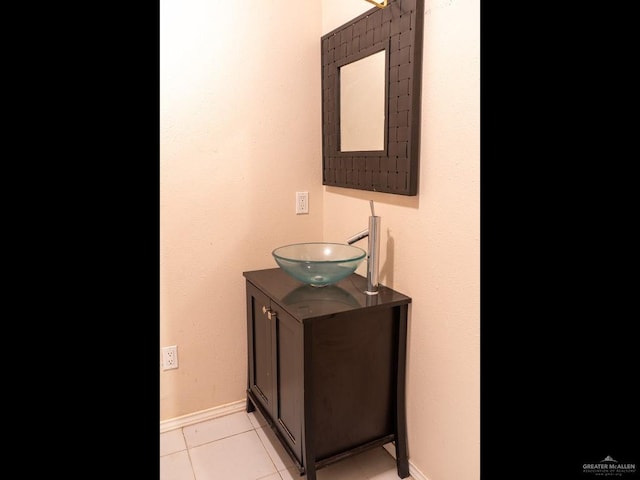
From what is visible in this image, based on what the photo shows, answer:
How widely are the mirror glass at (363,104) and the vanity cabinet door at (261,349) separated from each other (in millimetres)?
761

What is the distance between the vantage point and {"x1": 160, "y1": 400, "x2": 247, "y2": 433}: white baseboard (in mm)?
1936

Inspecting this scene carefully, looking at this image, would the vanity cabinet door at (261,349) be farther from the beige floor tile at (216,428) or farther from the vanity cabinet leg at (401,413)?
the vanity cabinet leg at (401,413)

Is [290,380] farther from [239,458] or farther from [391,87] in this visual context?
[391,87]

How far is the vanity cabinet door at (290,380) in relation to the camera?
149 cm

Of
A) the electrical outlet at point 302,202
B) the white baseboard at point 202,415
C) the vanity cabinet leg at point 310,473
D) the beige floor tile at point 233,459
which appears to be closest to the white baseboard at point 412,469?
the vanity cabinet leg at point 310,473

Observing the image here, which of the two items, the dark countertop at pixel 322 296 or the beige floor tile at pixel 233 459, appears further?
the beige floor tile at pixel 233 459

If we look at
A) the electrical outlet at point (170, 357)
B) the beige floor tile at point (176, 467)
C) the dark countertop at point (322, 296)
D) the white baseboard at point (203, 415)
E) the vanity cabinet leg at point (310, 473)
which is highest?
the dark countertop at point (322, 296)

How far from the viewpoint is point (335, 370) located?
1.52 m

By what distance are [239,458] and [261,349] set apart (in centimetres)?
44

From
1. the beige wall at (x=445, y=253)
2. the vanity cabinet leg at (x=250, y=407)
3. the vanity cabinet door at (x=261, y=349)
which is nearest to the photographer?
the beige wall at (x=445, y=253)

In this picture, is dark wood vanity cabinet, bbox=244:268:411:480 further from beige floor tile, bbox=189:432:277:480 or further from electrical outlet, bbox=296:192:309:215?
electrical outlet, bbox=296:192:309:215
